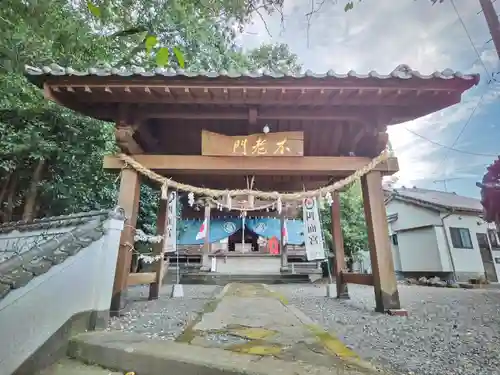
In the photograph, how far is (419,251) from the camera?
16438mm

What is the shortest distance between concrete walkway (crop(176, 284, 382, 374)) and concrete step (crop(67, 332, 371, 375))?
20 cm

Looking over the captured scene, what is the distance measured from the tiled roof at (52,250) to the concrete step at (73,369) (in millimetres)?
624

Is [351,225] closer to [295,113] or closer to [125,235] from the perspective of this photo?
[295,113]

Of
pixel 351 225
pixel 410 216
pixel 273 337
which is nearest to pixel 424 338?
pixel 273 337

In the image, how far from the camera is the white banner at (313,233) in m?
6.84

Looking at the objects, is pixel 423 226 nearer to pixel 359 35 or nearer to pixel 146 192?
pixel 359 35

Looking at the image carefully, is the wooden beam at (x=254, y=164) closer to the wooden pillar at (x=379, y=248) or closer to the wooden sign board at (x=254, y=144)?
the wooden sign board at (x=254, y=144)

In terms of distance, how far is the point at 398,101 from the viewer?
4.09 m

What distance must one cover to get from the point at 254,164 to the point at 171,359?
3.26 m

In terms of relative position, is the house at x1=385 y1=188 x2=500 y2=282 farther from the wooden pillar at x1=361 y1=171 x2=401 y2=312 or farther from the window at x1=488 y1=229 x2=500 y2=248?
the wooden pillar at x1=361 y1=171 x2=401 y2=312

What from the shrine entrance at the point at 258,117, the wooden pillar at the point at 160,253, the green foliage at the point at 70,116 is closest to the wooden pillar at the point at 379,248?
the shrine entrance at the point at 258,117

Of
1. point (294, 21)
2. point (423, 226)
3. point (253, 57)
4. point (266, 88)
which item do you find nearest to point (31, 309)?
point (266, 88)

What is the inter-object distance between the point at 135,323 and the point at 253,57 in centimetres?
1331

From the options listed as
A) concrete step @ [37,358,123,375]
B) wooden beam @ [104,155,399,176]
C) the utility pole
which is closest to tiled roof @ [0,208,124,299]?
concrete step @ [37,358,123,375]
